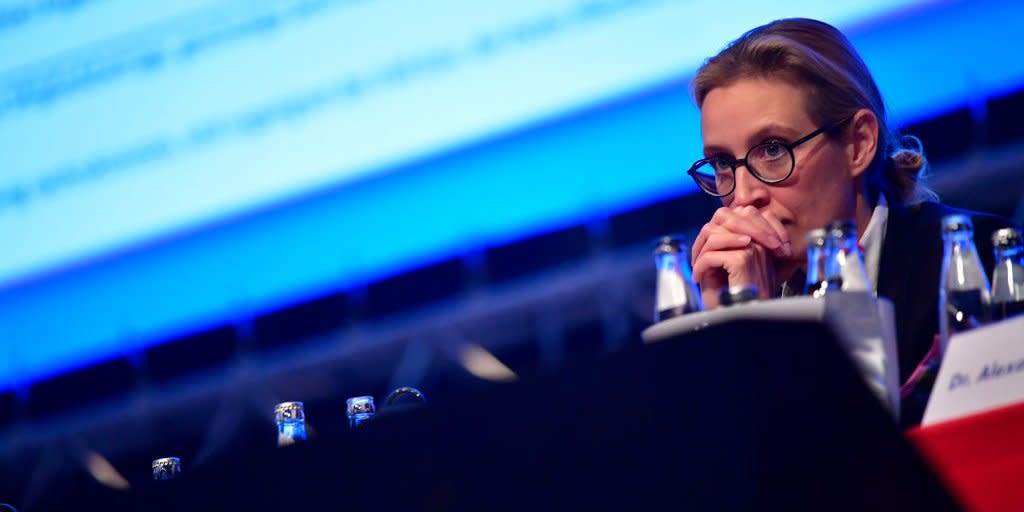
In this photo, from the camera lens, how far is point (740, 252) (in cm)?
126

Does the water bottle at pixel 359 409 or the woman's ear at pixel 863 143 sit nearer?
the water bottle at pixel 359 409

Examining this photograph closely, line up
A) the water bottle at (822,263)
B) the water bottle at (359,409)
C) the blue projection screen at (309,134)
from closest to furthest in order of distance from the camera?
the water bottle at (822,263)
the water bottle at (359,409)
the blue projection screen at (309,134)

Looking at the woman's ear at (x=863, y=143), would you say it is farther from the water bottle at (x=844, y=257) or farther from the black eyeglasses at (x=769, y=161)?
the water bottle at (x=844, y=257)

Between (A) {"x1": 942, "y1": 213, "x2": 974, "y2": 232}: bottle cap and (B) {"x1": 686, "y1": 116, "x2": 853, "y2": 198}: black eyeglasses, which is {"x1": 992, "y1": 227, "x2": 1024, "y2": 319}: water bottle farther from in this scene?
(B) {"x1": 686, "y1": 116, "x2": 853, "y2": 198}: black eyeglasses

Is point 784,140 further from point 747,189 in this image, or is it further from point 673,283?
point 673,283

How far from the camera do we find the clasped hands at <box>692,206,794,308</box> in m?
1.27

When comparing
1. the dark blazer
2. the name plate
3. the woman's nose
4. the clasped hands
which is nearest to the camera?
the name plate

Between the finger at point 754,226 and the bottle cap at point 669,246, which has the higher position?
the finger at point 754,226

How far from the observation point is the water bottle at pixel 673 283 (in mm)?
938

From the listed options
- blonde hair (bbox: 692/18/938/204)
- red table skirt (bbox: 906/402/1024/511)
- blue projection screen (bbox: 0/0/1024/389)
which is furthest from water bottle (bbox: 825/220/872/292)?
blue projection screen (bbox: 0/0/1024/389)

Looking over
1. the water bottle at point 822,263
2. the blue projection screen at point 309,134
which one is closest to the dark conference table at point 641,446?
the water bottle at point 822,263

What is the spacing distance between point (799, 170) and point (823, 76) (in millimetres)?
125

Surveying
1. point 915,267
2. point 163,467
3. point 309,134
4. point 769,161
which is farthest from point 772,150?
point 309,134

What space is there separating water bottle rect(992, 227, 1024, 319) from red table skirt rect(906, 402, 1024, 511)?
0.32 m
